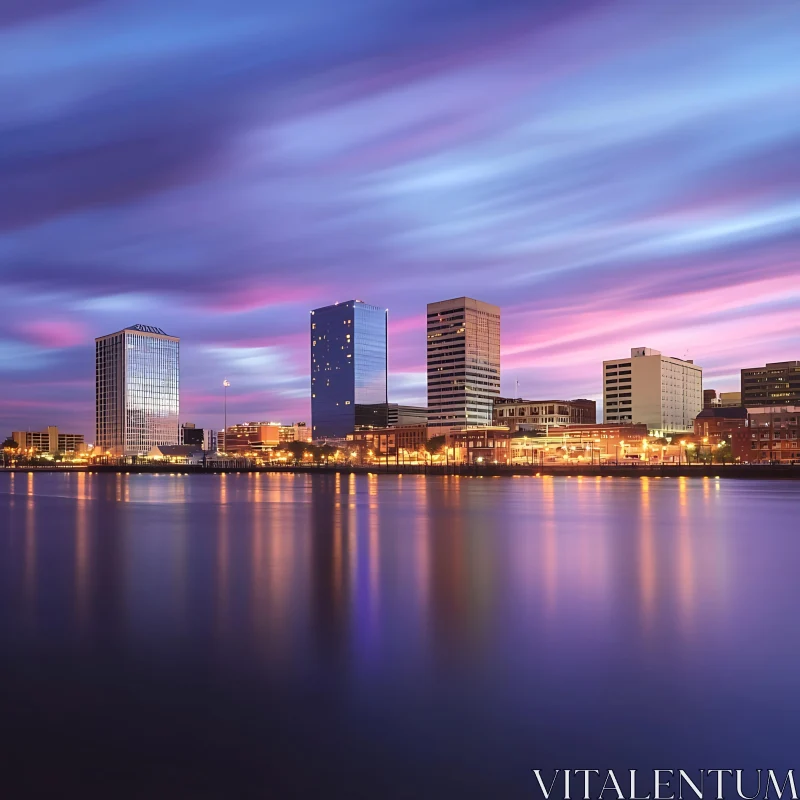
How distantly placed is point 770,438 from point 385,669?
626 feet

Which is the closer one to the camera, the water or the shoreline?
the water

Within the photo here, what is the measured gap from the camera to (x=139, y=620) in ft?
58.7

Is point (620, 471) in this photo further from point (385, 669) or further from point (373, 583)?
point (385, 669)

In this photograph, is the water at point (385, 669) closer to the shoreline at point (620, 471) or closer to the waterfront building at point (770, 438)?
the shoreline at point (620, 471)

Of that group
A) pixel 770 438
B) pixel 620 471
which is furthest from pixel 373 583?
pixel 770 438

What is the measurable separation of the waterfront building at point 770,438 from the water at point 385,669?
16820 cm

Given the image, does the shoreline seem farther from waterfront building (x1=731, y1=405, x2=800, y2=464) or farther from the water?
the water

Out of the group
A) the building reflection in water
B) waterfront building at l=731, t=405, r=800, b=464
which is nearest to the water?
the building reflection in water

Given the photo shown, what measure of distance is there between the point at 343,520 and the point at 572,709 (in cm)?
3901

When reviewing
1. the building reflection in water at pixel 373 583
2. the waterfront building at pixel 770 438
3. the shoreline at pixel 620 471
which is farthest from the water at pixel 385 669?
the waterfront building at pixel 770 438

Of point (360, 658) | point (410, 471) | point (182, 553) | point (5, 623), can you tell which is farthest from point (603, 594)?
point (410, 471)

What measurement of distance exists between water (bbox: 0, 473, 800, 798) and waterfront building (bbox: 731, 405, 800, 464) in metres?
168

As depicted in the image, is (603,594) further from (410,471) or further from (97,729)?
(410,471)

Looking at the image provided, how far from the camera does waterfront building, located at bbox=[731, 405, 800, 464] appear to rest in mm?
178750
